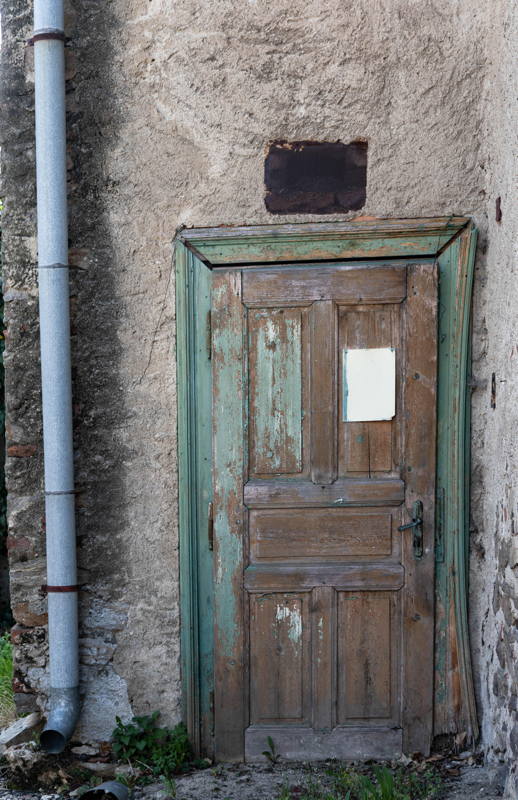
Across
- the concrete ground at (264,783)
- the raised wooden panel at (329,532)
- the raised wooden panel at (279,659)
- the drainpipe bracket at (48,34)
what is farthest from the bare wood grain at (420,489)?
the drainpipe bracket at (48,34)

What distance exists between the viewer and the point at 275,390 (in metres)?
3.14

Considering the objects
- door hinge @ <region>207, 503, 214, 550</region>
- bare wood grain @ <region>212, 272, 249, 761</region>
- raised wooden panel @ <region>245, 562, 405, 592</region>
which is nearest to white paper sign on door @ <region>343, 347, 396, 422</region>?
bare wood grain @ <region>212, 272, 249, 761</region>

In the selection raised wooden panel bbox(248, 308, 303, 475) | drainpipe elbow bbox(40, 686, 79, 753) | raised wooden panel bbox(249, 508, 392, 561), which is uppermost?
raised wooden panel bbox(248, 308, 303, 475)

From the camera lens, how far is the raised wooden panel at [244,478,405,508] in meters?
3.11

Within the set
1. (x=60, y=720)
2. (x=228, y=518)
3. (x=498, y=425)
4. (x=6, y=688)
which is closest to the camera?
(x=498, y=425)

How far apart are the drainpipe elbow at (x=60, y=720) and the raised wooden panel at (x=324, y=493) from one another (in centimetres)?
114

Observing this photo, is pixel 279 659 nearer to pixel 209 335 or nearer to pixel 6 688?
pixel 209 335

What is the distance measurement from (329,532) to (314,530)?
66mm

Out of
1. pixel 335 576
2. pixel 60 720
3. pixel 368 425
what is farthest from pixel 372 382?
pixel 60 720

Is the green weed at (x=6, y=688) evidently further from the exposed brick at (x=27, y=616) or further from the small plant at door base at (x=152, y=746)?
the small plant at door base at (x=152, y=746)

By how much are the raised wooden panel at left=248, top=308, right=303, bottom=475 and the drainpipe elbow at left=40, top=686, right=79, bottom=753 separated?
4.13 ft

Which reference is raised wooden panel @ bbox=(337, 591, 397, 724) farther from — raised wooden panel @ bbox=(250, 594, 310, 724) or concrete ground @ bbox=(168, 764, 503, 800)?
concrete ground @ bbox=(168, 764, 503, 800)

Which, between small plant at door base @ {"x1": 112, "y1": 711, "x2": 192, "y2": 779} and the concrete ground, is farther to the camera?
small plant at door base @ {"x1": 112, "y1": 711, "x2": 192, "y2": 779}

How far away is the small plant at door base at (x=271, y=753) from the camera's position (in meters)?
3.14
